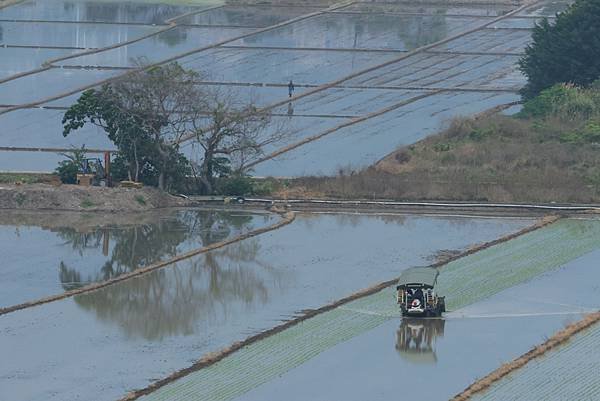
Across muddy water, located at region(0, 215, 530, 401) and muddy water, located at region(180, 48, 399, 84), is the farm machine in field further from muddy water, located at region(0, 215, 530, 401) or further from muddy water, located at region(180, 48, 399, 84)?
muddy water, located at region(180, 48, 399, 84)

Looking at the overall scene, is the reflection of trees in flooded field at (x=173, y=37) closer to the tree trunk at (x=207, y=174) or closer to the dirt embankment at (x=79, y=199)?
the tree trunk at (x=207, y=174)

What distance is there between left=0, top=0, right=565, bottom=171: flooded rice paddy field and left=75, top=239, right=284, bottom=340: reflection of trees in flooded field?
9.66 m

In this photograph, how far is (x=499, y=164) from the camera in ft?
127

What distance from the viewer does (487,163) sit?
3903 centimetres

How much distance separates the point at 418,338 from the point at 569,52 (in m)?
23.3

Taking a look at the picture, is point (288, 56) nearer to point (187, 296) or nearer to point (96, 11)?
point (96, 11)

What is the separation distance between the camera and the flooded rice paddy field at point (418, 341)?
21844 millimetres

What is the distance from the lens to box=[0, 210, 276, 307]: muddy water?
2909 centimetres

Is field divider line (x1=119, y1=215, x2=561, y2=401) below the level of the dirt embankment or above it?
below

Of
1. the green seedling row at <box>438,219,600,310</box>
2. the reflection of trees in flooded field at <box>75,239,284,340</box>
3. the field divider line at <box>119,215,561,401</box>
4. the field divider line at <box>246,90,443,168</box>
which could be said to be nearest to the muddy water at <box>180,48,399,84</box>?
the field divider line at <box>246,90,443,168</box>

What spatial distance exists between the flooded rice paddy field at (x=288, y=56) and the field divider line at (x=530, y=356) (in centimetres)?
1567

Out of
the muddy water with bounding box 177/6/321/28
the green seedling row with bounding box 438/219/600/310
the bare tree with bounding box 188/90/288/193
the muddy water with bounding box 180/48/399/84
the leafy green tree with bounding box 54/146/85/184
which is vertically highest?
the muddy water with bounding box 177/6/321/28

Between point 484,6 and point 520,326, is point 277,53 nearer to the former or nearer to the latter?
point 484,6

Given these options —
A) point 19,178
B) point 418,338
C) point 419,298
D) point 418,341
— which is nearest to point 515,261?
point 419,298
